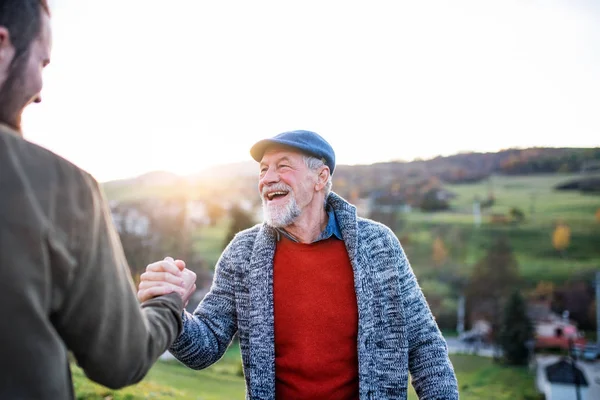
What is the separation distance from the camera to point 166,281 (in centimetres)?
172

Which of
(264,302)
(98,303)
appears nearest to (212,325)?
(264,302)

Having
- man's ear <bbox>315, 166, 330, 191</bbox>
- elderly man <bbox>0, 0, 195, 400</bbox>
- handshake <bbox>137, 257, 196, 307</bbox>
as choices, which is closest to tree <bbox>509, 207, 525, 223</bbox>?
man's ear <bbox>315, 166, 330, 191</bbox>

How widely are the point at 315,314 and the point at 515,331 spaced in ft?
77.2

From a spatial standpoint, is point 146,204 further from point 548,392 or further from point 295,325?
point 295,325

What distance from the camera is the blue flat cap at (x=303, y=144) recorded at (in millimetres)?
2723

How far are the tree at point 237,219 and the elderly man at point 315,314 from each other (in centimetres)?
2165

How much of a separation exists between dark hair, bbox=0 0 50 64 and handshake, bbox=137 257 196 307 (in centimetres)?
85

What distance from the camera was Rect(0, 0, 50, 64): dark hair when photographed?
3.59 ft

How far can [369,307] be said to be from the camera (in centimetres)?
243

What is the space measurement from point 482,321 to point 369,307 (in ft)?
83.4

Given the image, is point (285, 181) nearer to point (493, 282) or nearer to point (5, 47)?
point (5, 47)

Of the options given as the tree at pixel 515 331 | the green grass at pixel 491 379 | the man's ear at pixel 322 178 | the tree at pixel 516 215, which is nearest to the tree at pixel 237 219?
the green grass at pixel 491 379

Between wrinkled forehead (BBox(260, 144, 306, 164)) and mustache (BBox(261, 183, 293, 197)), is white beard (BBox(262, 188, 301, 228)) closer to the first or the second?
mustache (BBox(261, 183, 293, 197))

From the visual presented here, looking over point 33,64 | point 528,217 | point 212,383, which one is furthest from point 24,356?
point 528,217
